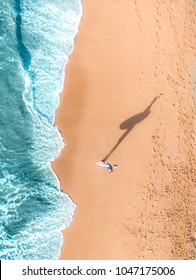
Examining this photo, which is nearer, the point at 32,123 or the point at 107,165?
the point at 107,165

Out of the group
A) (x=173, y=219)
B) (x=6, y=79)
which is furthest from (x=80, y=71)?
(x=173, y=219)

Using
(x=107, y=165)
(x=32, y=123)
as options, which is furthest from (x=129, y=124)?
(x=32, y=123)

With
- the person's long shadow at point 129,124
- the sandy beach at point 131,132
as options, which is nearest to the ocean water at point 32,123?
the sandy beach at point 131,132

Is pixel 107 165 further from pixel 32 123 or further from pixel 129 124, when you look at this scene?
pixel 32 123

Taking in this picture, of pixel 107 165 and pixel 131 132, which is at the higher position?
pixel 131 132

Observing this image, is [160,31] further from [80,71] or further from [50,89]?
[50,89]

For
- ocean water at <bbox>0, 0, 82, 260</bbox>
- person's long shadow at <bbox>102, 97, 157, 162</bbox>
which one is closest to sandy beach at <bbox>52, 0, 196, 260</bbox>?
person's long shadow at <bbox>102, 97, 157, 162</bbox>
